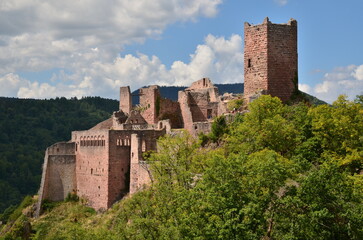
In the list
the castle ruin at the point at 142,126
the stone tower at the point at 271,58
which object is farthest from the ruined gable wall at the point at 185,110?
the stone tower at the point at 271,58

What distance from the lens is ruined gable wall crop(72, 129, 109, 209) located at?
54.7 metres

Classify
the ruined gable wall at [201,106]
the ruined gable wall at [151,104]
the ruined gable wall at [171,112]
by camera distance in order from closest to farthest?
the ruined gable wall at [201,106], the ruined gable wall at [171,112], the ruined gable wall at [151,104]

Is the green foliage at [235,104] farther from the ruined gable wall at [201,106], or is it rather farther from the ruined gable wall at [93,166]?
the ruined gable wall at [93,166]

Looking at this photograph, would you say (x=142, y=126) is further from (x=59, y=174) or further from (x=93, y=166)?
(x=59, y=174)

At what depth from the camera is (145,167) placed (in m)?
50.2

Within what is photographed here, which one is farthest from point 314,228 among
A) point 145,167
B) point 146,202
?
point 145,167

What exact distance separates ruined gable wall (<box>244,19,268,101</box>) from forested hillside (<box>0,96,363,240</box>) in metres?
3.55

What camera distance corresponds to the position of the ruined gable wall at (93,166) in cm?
5469

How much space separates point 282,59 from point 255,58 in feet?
6.95

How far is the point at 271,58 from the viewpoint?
4778 cm

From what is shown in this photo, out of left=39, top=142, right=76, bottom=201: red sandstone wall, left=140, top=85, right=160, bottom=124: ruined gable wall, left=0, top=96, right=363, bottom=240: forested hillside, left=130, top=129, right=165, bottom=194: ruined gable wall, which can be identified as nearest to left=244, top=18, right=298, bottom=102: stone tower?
left=0, top=96, right=363, bottom=240: forested hillside

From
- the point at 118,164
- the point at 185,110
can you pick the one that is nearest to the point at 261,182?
the point at 118,164

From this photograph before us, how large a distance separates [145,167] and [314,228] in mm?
23503

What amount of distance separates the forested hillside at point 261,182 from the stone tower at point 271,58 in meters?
3.27
